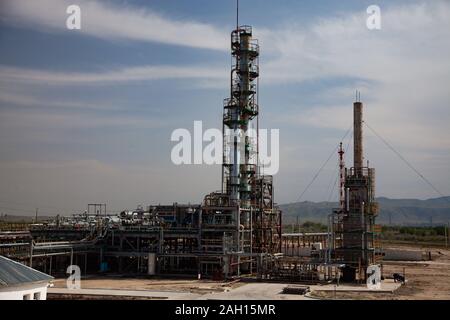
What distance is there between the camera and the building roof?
21783mm

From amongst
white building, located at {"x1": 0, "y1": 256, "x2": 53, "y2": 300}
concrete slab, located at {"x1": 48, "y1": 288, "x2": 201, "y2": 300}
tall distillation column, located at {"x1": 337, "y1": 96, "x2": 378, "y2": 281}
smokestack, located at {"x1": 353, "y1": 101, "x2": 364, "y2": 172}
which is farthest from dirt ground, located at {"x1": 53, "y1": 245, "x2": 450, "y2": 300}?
white building, located at {"x1": 0, "y1": 256, "x2": 53, "y2": 300}

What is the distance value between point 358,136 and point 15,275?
33378mm

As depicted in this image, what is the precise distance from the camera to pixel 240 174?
5403 cm

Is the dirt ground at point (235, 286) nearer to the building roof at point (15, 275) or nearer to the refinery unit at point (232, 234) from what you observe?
the refinery unit at point (232, 234)

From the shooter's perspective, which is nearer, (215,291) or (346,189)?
(215,291)

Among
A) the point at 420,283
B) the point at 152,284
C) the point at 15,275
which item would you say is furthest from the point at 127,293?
the point at 420,283

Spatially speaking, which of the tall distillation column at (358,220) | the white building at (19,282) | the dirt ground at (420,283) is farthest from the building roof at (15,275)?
the tall distillation column at (358,220)

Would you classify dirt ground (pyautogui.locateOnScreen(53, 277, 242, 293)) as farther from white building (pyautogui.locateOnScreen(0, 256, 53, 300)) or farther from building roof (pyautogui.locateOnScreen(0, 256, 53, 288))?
building roof (pyautogui.locateOnScreen(0, 256, 53, 288))

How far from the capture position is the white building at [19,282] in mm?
21578
